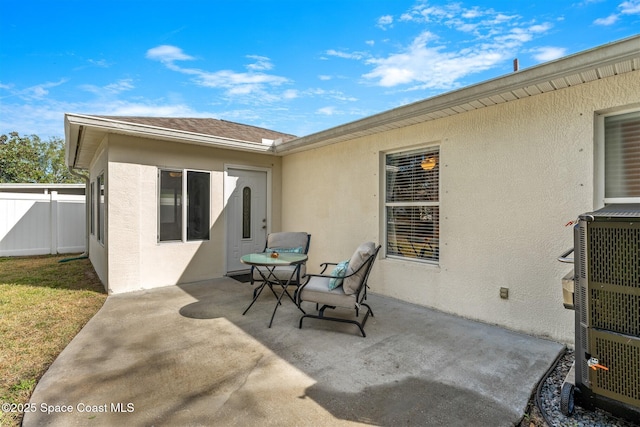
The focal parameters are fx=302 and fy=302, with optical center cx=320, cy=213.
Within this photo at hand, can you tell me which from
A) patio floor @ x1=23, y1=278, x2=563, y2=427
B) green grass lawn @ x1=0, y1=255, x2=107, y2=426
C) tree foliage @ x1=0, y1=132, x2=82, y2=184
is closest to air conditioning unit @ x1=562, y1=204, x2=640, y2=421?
patio floor @ x1=23, y1=278, x2=563, y2=427

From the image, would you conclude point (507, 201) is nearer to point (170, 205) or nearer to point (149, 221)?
point (170, 205)

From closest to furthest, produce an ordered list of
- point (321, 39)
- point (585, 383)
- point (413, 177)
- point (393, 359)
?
point (585, 383), point (393, 359), point (413, 177), point (321, 39)

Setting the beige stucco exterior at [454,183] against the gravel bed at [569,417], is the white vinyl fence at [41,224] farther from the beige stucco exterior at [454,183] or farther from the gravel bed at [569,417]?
the gravel bed at [569,417]

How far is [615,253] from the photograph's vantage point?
1832 mm

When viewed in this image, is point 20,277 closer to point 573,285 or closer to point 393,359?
point 393,359

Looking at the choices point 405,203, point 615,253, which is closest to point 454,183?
point 405,203

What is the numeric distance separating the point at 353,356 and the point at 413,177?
2.94 metres

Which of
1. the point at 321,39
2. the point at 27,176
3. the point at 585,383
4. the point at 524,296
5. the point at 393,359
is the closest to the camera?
the point at 585,383

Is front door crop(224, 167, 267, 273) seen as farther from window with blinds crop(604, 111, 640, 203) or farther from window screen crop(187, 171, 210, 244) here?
window with blinds crop(604, 111, 640, 203)

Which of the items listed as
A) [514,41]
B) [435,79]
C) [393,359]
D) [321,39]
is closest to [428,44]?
[435,79]

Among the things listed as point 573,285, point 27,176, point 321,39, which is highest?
point 321,39

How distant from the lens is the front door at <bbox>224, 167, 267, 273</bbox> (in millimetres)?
6551

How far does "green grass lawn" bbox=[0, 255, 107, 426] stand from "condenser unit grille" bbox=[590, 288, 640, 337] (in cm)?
380

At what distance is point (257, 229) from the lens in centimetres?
697
